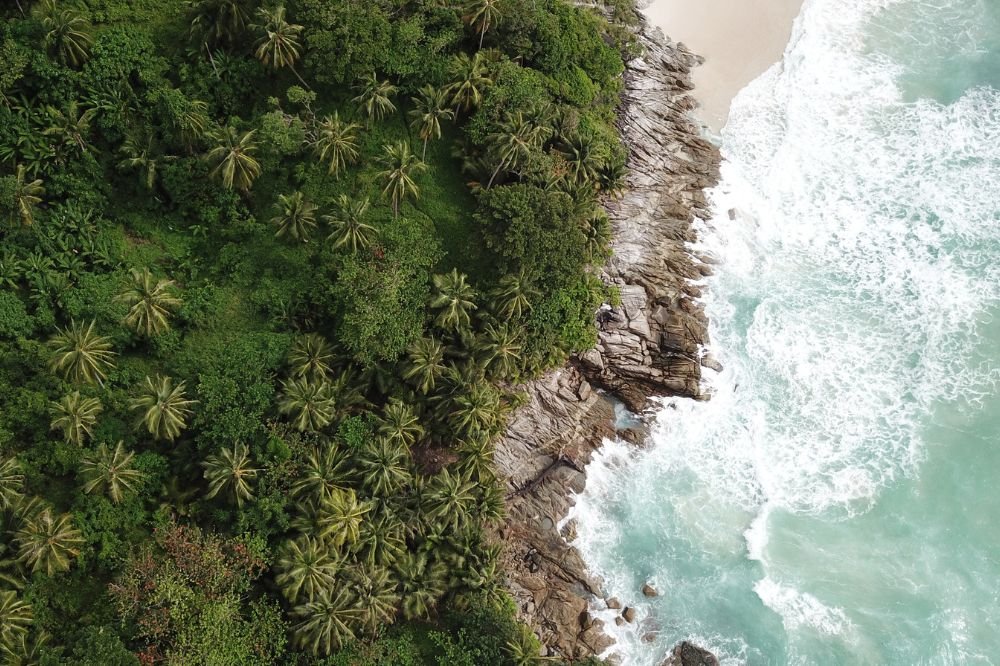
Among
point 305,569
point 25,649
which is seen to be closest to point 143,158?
point 305,569

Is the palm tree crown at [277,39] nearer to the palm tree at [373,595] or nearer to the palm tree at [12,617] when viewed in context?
the palm tree at [373,595]

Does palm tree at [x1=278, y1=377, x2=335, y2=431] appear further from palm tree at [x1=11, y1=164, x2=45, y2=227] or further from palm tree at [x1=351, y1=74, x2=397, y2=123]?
palm tree at [x1=351, y1=74, x2=397, y2=123]

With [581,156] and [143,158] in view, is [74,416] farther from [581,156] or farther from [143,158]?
[581,156]

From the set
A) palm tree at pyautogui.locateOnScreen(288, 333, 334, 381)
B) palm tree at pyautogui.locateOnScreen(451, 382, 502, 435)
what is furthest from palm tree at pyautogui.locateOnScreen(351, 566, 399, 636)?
palm tree at pyautogui.locateOnScreen(288, 333, 334, 381)

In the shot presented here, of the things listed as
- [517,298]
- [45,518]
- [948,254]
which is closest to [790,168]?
[948,254]

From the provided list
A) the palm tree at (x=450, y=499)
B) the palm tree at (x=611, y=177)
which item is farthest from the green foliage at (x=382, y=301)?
the palm tree at (x=611, y=177)

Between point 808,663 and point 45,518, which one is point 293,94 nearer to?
point 45,518

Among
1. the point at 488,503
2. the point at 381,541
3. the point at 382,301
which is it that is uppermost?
the point at 382,301
